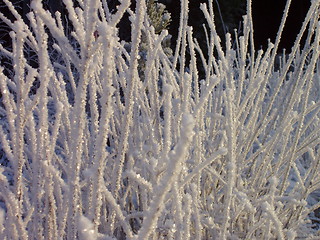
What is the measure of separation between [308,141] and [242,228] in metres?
0.36

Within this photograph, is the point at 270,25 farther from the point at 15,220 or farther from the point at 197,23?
the point at 15,220

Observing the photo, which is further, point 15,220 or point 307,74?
point 307,74

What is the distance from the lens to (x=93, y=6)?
0.54 meters

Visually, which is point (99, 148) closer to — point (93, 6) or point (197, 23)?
point (93, 6)

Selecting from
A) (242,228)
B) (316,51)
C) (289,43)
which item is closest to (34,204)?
(242,228)

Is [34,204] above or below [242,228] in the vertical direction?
above

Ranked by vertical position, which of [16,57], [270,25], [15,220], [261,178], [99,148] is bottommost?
[261,178]

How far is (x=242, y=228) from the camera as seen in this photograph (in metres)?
1.38

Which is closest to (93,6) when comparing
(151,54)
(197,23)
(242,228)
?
(151,54)

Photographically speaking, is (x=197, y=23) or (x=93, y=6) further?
(x=197, y=23)

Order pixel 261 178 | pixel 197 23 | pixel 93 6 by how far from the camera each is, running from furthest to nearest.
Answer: pixel 197 23
pixel 261 178
pixel 93 6

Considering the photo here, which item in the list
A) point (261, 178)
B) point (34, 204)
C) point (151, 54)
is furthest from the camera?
point (261, 178)

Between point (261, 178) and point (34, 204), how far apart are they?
81 cm

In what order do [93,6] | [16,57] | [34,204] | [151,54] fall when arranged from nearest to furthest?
[93,6]
[16,57]
[34,204]
[151,54]
